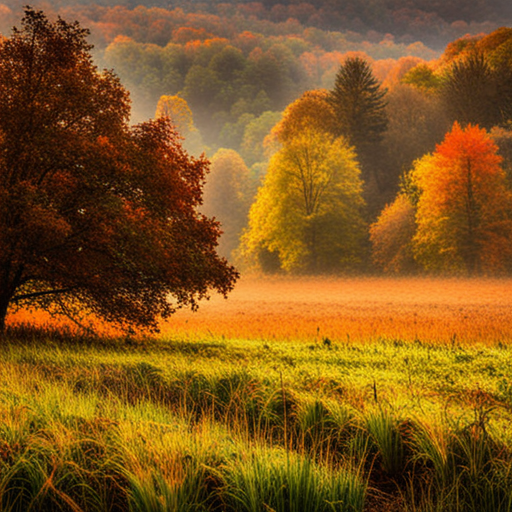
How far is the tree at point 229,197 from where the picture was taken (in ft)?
222

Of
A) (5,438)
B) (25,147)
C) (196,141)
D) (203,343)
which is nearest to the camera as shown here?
(5,438)

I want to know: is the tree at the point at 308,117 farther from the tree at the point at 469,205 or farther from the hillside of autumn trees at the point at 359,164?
the tree at the point at 469,205

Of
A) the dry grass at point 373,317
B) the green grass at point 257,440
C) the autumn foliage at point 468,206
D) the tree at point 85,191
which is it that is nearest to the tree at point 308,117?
the autumn foliage at point 468,206

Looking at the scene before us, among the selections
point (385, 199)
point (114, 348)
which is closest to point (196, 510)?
point (114, 348)

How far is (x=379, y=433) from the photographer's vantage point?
503cm

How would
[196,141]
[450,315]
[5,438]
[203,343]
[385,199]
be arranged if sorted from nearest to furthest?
1. [5,438]
2. [203,343]
3. [450,315]
4. [385,199]
5. [196,141]

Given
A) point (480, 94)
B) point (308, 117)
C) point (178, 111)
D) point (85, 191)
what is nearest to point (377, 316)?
point (85, 191)

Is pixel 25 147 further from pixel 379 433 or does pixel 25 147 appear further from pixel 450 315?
pixel 450 315

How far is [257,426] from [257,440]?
88cm

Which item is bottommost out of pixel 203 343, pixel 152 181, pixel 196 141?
pixel 203 343

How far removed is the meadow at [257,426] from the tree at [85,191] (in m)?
1.45

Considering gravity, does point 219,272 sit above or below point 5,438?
above

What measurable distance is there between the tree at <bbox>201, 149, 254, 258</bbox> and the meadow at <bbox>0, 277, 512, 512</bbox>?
5554 centimetres

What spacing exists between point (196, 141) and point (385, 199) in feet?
189
